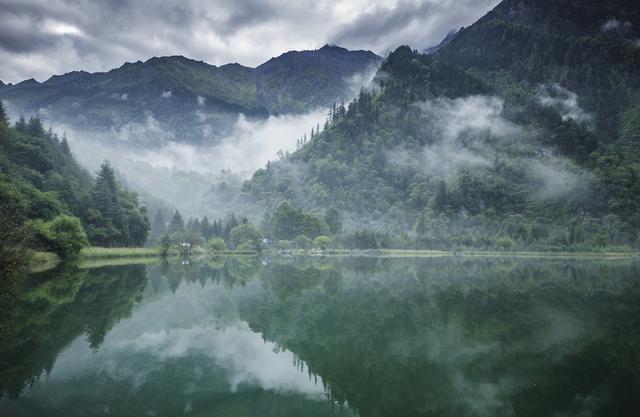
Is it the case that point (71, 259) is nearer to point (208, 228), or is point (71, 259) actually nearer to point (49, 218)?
point (49, 218)

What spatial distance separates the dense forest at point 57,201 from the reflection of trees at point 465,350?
48.7 meters

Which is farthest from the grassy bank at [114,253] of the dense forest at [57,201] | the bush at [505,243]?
the bush at [505,243]

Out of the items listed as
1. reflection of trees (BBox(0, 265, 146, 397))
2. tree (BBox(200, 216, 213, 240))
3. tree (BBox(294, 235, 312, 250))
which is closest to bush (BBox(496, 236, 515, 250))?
tree (BBox(294, 235, 312, 250))

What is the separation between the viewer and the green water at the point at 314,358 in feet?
36.4

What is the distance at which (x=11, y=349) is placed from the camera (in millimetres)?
14305

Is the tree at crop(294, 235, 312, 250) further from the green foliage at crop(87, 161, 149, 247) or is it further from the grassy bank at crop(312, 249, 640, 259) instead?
the green foliage at crop(87, 161, 149, 247)

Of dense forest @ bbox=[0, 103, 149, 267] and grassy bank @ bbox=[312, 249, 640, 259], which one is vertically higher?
dense forest @ bbox=[0, 103, 149, 267]

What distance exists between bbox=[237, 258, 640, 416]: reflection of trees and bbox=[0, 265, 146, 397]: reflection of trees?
24.8ft

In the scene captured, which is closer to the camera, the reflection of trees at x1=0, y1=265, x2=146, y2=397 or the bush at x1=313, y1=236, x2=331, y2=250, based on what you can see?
the reflection of trees at x1=0, y1=265, x2=146, y2=397

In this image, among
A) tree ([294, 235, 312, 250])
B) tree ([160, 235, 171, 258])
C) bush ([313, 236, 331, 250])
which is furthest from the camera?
tree ([294, 235, 312, 250])

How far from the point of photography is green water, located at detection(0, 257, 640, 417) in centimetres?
1109

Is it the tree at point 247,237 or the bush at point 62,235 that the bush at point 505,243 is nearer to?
the tree at point 247,237

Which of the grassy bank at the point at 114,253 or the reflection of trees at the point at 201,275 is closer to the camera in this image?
the reflection of trees at the point at 201,275

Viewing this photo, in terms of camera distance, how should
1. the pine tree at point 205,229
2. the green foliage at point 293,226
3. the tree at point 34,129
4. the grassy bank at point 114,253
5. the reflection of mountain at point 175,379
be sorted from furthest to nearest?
1. the green foliage at point 293,226
2. the pine tree at point 205,229
3. the tree at point 34,129
4. the grassy bank at point 114,253
5. the reflection of mountain at point 175,379
